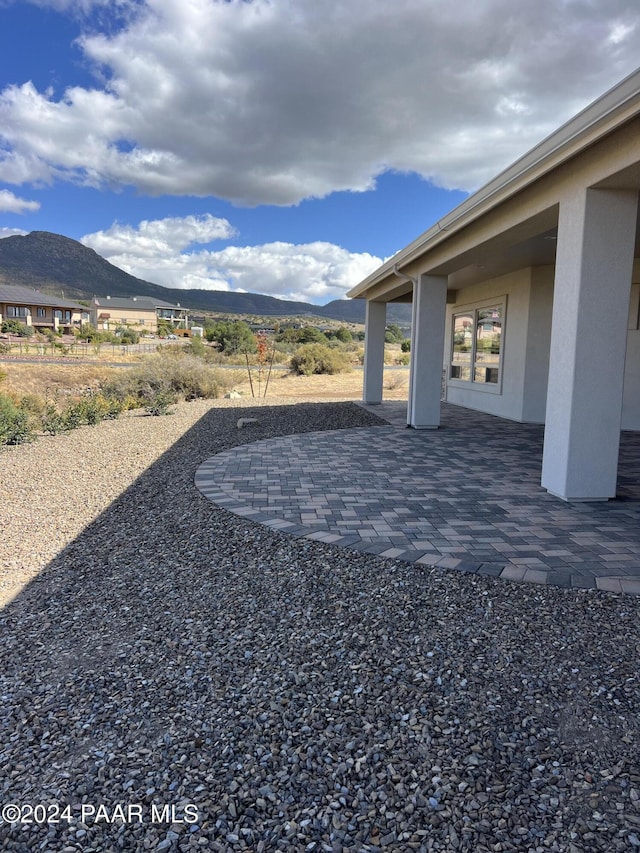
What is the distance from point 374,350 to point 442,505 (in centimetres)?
978

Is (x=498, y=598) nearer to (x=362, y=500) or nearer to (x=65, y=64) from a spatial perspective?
(x=362, y=500)

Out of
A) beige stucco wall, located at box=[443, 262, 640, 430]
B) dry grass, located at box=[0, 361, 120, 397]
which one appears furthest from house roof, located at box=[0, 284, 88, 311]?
beige stucco wall, located at box=[443, 262, 640, 430]

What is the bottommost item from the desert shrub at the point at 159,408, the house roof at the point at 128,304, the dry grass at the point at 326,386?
the desert shrub at the point at 159,408

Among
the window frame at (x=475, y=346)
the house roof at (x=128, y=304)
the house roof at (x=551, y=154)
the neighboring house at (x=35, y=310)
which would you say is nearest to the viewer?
the house roof at (x=551, y=154)

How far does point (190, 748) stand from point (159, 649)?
2.66 feet

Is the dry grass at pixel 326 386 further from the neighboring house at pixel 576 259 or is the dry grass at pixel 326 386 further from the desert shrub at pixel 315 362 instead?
the neighboring house at pixel 576 259

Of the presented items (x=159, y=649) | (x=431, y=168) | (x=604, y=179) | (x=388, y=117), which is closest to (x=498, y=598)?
(x=159, y=649)

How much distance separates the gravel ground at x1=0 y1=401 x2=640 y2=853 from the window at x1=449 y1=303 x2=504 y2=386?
938 cm

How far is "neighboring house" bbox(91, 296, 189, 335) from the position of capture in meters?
80.1

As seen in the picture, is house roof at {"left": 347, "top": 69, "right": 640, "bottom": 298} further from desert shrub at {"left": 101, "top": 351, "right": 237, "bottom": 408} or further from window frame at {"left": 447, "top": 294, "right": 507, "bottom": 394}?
desert shrub at {"left": 101, "top": 351, "right": 237, "bottom": 408}

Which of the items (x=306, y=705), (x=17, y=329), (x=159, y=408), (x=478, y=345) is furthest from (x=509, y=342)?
(x=17, y=329)

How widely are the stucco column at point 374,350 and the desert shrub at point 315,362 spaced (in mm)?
12184

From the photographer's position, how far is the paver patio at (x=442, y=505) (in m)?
3.89

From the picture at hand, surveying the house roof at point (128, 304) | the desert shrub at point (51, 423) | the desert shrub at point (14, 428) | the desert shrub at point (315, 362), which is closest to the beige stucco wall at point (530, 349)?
the desert shrub at point (51, 423)
